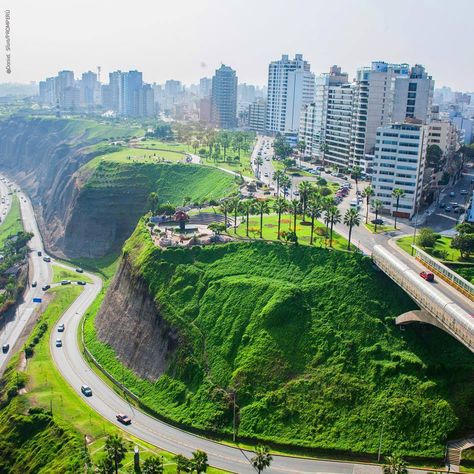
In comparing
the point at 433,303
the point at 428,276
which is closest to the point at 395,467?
the point at 433,303

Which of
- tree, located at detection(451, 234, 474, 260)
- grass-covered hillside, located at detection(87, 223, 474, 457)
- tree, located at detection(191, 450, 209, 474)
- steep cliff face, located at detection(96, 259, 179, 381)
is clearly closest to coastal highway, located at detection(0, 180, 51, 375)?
steep cliff face, located at detection(96, 259, 179, 381)

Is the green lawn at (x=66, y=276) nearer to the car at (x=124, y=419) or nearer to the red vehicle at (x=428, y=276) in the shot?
the car at (x=124, y=419)

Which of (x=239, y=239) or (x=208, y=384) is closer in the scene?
(x=208, y=384)

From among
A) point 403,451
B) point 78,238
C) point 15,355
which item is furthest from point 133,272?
point 78,238

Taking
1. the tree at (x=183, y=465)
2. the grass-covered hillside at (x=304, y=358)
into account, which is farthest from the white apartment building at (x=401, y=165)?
the tree at (x=183, y=465)

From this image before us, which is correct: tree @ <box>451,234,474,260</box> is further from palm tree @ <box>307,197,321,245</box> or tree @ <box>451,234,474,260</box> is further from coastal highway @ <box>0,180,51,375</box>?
coastal highway @ <box>0,180,51,375</box>

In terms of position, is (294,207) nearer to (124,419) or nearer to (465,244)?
(465,244)

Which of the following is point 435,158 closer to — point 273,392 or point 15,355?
point 273,392
